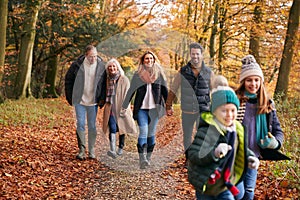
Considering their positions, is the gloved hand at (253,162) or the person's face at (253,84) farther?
the person's face at (253,84)

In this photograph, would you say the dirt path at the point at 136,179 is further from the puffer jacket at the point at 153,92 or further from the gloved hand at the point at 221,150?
the gloved hand at the point at 221,150

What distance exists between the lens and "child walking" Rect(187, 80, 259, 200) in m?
3.20

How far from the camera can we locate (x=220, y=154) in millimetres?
3131

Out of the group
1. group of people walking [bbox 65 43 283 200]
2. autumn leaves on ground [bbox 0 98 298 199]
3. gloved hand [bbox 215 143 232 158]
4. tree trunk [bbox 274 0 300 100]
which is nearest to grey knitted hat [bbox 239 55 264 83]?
group of people walking [bbox 65 43 283 200]

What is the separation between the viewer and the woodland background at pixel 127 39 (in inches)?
476

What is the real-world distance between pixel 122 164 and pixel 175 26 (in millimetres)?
17684

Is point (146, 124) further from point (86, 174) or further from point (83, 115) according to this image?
point (86, 174)

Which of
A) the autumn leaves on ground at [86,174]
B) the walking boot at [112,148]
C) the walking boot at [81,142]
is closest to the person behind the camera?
the autumn leaves on ground at [86,174]

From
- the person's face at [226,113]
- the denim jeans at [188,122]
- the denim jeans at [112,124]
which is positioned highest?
the person's face at [226,113]

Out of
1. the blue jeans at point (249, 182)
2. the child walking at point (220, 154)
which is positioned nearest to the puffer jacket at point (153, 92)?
the blue jeans at point (249, 182)

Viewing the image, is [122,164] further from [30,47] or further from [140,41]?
[140,41]

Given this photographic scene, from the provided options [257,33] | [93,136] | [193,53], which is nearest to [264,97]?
[193,53]

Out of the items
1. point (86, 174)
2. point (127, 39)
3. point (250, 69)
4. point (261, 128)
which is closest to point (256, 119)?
point (261, 128)

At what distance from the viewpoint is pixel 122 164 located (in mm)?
7250
